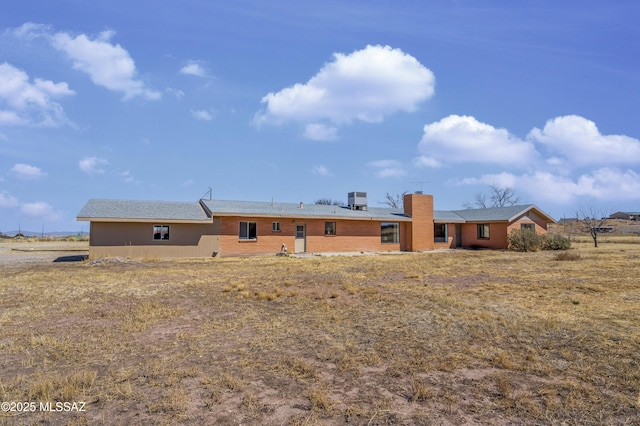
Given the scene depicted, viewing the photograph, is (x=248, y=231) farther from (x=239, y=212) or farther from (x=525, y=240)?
(x=525, y=240)

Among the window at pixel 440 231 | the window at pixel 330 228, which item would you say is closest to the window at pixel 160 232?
the window at pixel 330 228

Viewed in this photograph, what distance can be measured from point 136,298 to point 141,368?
5539mm

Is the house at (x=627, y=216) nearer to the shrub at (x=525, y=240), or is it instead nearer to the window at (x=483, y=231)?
the window at (x=483, y=231)

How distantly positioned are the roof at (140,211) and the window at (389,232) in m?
13.2

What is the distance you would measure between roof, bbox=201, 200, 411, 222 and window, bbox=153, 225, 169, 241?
9.01ft

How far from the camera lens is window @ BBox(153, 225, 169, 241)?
23156mm

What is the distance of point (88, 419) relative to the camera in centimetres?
376

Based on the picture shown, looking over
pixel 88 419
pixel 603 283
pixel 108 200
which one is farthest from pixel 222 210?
pixel 88 419

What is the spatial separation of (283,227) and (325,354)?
69.0 ft

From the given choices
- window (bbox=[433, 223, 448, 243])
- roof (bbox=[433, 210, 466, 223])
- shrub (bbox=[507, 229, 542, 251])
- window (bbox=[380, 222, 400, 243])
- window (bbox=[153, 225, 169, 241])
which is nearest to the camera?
window (bbox=[153, 225, 169, 241])

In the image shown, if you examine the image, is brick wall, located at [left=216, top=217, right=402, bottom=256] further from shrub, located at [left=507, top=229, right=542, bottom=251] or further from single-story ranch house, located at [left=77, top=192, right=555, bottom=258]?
shrub, located at [left=507, top=229, right=542, bottom=251]

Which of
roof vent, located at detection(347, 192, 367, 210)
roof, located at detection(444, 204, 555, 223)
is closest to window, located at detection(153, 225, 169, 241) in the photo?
roof vent, located at detection(347, 192, 367, 210)

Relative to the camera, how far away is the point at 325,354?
5.70 metres

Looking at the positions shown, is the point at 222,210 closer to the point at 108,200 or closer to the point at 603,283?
the point at 108,200
